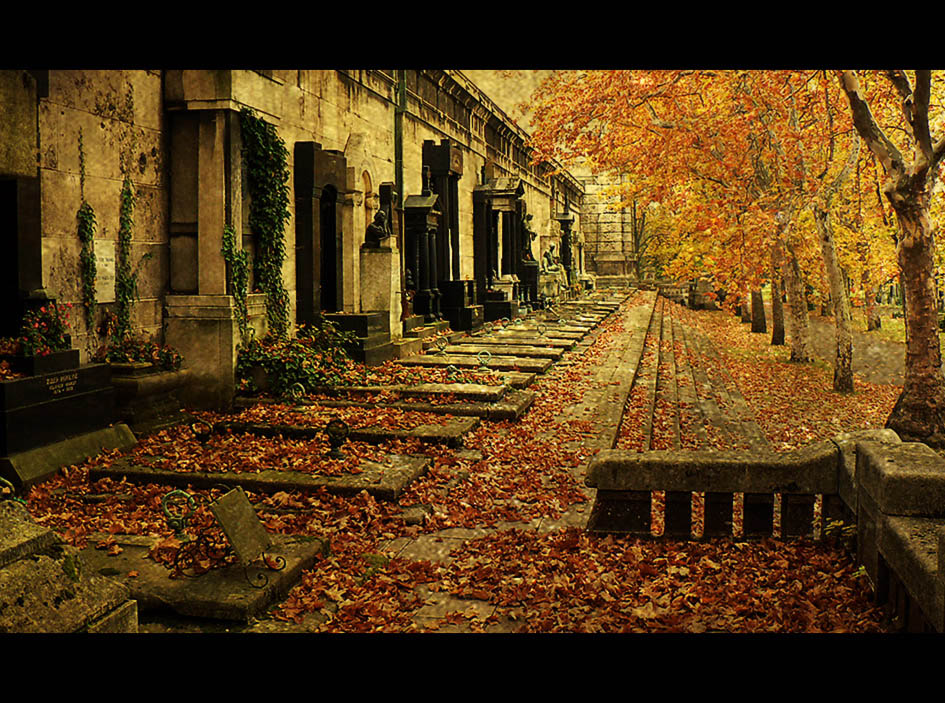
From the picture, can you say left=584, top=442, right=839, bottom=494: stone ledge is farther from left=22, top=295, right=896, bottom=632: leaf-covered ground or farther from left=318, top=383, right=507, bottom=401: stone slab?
left=318, top=383, right=507, bottom=401: stone slab

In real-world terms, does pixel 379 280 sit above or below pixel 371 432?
Answer: above

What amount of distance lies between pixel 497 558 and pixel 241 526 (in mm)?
1717

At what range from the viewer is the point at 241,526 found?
4648 mm

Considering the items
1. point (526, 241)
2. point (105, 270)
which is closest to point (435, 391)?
point (105, 270)

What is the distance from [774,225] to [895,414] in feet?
23.2

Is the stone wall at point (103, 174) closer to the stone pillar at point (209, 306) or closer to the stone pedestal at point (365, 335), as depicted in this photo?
the stone pillar at point (209, 306)

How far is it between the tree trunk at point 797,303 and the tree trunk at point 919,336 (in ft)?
23.8

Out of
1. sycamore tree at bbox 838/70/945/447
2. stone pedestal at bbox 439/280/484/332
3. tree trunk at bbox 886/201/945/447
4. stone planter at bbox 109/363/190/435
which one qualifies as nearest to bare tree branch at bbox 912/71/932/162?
sycamore tree at bbox 838/70/945/447

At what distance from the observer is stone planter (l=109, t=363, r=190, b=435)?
27.2 feet

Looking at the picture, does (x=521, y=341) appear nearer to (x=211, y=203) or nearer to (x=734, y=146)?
(x=734, y=146)

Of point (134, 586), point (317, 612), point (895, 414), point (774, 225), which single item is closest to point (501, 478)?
point (317, 612)

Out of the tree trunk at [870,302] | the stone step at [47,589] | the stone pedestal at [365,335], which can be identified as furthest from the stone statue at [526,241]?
the stone step at [47,589]

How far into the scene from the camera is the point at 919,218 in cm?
962

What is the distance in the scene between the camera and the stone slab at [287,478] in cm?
652
